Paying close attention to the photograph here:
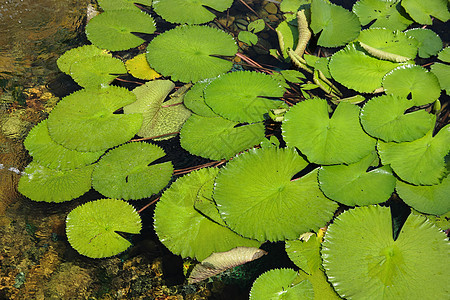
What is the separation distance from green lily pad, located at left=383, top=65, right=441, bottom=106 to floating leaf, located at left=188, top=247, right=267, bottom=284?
1443 millimetres

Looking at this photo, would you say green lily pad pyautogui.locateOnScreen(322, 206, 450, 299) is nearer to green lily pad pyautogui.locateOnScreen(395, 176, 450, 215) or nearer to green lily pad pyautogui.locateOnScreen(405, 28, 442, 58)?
green lily pad pyautogui.locateOnScreen(395, 176, 450, 215)

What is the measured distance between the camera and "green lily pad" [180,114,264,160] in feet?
6.90

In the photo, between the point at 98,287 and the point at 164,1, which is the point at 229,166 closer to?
the point at 98,287

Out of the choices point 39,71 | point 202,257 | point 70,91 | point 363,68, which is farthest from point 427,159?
point 39,71

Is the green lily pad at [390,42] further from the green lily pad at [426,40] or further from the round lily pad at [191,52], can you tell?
the round lily pad at [191,52]

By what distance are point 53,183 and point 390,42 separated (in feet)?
8.44

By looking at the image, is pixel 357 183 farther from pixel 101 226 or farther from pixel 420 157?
pixel 101 226

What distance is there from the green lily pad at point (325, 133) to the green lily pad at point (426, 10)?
4.39 feet

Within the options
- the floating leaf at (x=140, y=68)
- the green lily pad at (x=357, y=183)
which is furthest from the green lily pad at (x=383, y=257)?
the floating leaf at (x=140, y=68)

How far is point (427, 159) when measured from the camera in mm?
1967

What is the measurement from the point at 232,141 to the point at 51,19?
82.8 inches

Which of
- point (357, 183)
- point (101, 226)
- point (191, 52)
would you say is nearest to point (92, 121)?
point (101, 226)

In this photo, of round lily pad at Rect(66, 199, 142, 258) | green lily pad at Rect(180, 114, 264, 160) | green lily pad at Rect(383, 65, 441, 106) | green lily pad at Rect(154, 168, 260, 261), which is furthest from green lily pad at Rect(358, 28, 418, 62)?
round lily pad at Rect(66, 199, 142, 258)

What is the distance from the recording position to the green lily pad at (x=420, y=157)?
75.2 inches
